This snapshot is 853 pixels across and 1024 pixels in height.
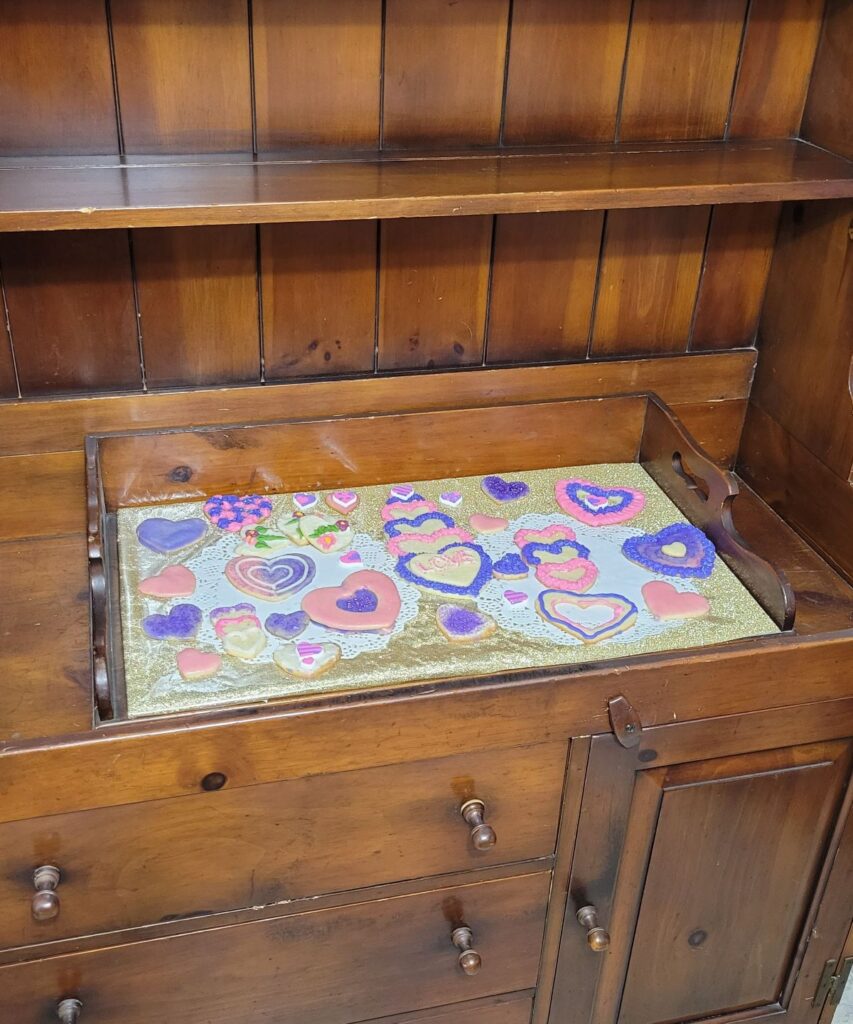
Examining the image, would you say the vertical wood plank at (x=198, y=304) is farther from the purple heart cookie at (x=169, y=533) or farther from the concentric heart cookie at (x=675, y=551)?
the concentric heart cookie at (x=675, y=551)

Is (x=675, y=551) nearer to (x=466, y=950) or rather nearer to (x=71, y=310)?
(x=466, y=950)

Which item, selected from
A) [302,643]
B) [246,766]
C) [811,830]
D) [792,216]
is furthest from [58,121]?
[811,830]

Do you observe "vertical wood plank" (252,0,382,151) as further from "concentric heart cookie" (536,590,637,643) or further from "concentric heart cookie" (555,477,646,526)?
"concentric heart cookie" (536,590,637,643)

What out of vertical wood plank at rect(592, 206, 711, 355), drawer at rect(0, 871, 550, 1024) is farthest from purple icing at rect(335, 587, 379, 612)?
vertical wood plank at rect(592, 206, 711, 355)

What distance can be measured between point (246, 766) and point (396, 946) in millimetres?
375

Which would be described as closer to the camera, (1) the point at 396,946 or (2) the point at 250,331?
(1) the point at 396,946

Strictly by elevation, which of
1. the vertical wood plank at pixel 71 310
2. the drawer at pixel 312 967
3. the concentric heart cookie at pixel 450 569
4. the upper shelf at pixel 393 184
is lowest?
the drawer at pixel 312 967

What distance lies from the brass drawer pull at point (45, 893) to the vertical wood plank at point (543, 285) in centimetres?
95

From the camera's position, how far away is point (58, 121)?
140 cm

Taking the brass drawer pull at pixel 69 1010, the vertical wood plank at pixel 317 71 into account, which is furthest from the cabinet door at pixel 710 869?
the vertical wood plank at pixel 317 71

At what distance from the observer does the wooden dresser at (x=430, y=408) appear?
4.15 ft

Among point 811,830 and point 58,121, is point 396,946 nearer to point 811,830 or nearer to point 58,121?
point 811,830

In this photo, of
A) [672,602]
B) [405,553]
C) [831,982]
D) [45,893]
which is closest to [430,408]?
[405,553]

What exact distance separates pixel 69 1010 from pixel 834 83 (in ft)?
5.12
